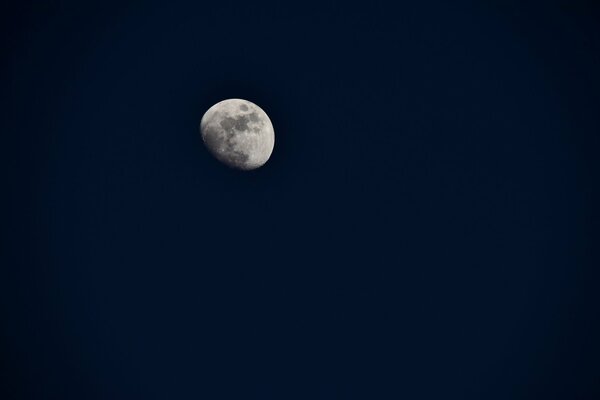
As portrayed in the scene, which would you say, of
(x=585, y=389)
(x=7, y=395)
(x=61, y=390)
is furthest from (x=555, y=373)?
(x=7, y=395)

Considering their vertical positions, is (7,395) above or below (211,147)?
below

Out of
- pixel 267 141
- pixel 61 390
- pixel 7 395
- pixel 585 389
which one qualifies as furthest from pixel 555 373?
pixel 7 395

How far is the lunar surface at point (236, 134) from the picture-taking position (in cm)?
1190

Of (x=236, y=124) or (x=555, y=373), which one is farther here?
(x=555, y=373)

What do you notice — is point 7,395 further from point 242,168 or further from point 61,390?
point 242,168

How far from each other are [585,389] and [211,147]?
2172 cm

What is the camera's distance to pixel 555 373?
21109 millimetres

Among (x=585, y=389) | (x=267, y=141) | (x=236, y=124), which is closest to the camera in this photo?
(x=236, y=124)

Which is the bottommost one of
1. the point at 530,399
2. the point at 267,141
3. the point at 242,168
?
the point at 530,399

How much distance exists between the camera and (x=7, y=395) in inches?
822

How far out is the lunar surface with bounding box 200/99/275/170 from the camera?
11.9 m

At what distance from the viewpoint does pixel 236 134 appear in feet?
38.9

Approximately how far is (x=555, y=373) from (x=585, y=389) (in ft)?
4.88

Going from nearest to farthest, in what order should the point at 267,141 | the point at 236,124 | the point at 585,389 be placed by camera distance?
the point at 236,124 → the point at 267,141 → the point at 585,389
